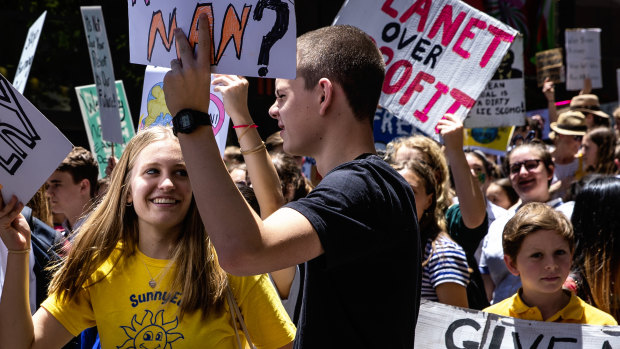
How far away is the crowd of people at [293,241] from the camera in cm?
183

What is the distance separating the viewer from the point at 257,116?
1286 centimetres

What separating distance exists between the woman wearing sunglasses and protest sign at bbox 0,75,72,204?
293 centimetres

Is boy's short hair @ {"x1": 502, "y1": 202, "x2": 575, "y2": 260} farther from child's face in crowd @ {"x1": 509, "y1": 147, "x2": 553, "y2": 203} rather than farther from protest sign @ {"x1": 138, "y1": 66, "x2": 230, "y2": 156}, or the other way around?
child's face in crowd @ {"x1": 509, "y1": 147, "x2": 553, "y2": 203}

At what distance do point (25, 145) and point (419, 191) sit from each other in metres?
2.12

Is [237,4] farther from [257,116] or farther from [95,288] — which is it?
[257,116]

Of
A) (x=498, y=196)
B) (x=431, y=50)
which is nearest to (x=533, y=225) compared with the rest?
(x=431, y=50)

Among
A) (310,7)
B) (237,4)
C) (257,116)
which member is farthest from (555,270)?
(310,7)

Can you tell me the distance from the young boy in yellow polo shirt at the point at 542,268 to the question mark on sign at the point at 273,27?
2029 mm

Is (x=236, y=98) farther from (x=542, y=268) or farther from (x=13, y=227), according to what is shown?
(x=542, y=268)

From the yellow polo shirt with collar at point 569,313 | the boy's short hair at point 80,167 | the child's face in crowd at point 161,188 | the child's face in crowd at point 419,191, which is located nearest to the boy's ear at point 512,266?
the yellow polo shirt with collar at point 569,313

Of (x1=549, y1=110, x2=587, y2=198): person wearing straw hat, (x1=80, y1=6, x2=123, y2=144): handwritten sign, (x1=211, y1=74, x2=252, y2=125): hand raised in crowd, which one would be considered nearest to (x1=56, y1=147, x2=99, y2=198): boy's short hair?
(x1=80, y1=6, x2=123, y2=144): handwritten sign

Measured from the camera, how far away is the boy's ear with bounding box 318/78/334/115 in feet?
6.88

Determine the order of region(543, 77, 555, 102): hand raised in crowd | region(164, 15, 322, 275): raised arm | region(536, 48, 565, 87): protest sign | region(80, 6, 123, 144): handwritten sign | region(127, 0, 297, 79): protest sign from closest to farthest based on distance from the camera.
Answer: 1. region(164, 15, 322, 275): raised arm
2. region(127, 0, 297, 79): protest sign
3. region(80, 6, 123, 144): handwritten sign
4. region(543, 77, 555, 102): hand raised in crowd
5. region(536, 48, 565, 87): protest sign

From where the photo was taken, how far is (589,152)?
704 centimetres
